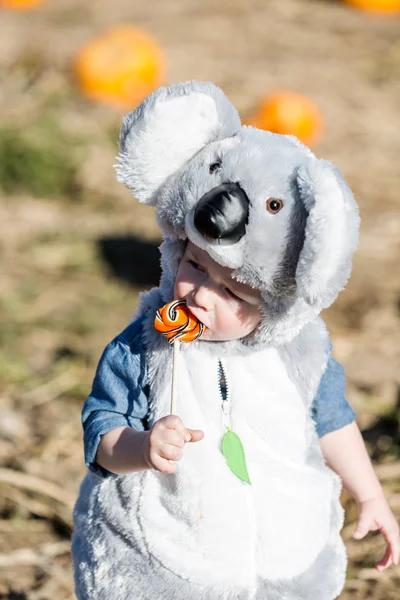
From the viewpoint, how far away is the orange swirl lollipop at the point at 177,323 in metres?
1.84

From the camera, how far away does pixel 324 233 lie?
166cm

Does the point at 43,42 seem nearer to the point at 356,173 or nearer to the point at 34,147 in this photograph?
the point at 34,147

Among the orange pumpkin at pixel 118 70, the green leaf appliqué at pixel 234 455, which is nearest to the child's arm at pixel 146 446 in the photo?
the green leaf appliqué at pixel 234 455

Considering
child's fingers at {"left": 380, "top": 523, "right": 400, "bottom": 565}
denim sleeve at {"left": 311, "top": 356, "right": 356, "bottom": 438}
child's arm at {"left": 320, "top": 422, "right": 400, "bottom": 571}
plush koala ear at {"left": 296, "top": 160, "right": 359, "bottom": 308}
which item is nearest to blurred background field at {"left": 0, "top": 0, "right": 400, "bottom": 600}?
denim sleeve at {"left": 311, "top": 356, "right": 356, "bottom": 438}

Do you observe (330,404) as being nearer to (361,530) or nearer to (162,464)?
(361,530)

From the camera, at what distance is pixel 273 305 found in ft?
6.00

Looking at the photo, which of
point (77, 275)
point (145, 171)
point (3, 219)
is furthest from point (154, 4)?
point (145, 171)

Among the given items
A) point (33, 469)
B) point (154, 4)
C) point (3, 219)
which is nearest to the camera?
point (33, 469)

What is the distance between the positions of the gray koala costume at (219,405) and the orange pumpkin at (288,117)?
4148mm

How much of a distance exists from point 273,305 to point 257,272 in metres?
0.10

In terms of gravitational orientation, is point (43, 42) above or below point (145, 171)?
below

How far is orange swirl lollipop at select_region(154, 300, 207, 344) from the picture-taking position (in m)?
1.84

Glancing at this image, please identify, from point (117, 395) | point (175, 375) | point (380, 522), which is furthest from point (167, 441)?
point (380, 522)

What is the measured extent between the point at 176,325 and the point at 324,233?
14.4 inches
